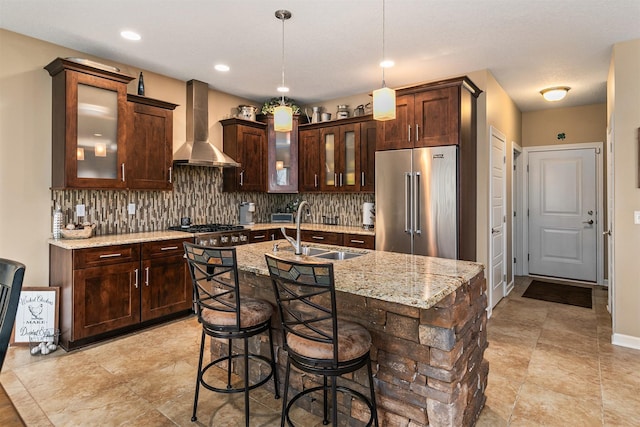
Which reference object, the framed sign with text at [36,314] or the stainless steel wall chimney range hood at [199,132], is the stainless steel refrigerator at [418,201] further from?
the framed sign with text at [36,314]

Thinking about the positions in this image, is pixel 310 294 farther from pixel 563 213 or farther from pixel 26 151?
pixel 563 213

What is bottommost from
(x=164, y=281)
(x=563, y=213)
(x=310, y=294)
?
(x=164, y=281)

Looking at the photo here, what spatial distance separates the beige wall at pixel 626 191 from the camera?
3.27m

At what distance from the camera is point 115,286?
338cm

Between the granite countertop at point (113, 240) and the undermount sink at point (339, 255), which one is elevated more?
the granite countertop at point (113, 240)

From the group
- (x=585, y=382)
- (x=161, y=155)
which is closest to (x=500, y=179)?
(x=585, y=382)

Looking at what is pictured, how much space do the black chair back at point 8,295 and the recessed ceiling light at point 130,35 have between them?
8.71ft

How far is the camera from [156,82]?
4266mm

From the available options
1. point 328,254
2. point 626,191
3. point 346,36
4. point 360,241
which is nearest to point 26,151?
point 328,254

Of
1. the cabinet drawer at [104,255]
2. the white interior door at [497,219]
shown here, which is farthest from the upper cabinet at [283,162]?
the white interior door at [497,219]

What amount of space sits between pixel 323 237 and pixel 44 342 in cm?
298

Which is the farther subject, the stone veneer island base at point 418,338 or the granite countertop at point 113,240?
the granite countertop at point 113,240

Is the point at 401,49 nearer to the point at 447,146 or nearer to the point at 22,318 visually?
the point at 447,146

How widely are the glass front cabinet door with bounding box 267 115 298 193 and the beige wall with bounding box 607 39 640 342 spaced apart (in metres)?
3.67
